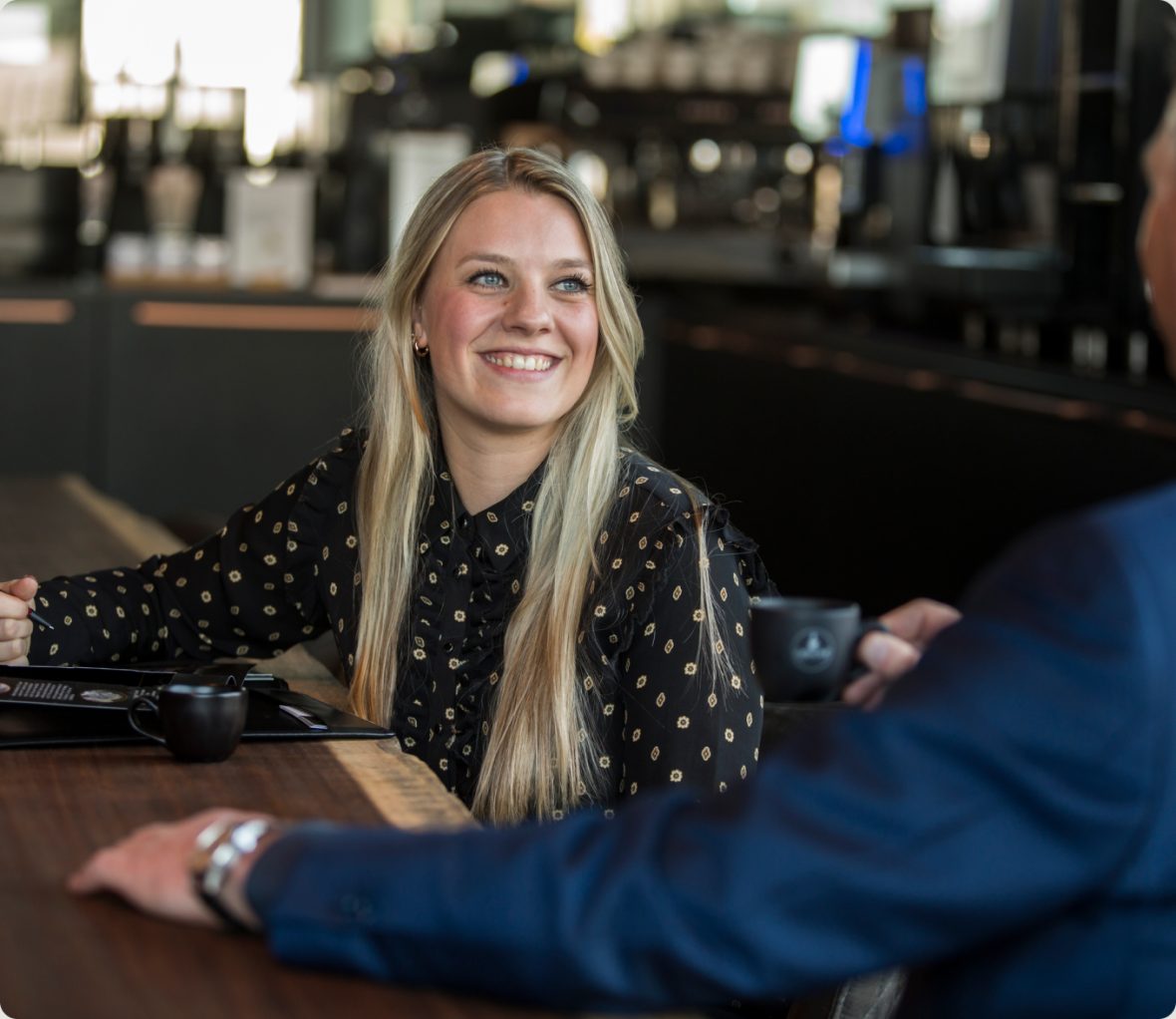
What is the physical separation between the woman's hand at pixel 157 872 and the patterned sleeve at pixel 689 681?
704 millimetres

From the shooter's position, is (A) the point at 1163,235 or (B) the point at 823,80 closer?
(A) the point at 1163,235

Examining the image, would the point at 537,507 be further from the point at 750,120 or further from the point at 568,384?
the point at 750,120

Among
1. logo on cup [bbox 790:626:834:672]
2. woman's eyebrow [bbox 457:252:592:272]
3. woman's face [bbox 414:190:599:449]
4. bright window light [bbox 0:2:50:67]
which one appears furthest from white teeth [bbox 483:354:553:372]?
bright window light [bbox 0:2:50:67]

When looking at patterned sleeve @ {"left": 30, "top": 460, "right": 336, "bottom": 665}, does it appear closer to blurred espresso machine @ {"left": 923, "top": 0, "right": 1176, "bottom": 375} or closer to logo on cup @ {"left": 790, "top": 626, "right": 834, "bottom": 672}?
logo on cup @ {"left": 790, "top": 626, "right": 834, "bottom": 672}

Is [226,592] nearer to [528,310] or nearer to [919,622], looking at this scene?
[528,310]

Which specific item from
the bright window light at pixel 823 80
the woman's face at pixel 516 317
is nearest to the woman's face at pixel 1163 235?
the woman's face at pixel 516 317

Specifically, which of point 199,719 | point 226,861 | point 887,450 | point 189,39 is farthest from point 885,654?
point 189,39

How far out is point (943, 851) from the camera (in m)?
0.98

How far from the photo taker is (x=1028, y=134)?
217 inches

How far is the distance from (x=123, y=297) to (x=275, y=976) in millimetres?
5796

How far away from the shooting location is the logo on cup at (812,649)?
1.30 m

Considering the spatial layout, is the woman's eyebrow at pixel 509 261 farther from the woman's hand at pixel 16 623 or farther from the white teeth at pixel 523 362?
the woman's hand at pixel 16 623

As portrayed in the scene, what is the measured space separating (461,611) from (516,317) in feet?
1.13

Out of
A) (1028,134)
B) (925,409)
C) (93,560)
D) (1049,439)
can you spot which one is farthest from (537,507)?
(1028,134)
